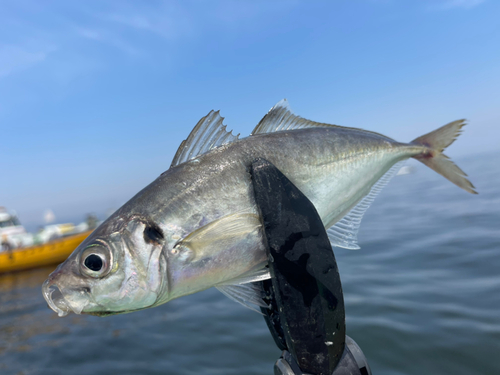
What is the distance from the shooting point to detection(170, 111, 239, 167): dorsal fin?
1.95 meters

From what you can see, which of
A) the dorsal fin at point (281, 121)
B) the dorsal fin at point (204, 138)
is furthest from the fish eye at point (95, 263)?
the dorsal fin at point (281, 121)

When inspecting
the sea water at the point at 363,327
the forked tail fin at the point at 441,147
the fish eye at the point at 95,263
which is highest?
the forked tail fin at the point at 441,147

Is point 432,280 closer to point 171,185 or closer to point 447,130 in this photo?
point 447,130

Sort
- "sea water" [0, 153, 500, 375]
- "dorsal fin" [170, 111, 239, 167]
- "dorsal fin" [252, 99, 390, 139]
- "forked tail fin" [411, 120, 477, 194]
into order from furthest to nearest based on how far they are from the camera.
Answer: "sea water" [0, 153, 500, 375]
"forked tail fin" [411, 120, 477, 194]
"dorsal fin" [252, 99, 390, 139]
"dorsal fin" [170, 111, 239, 167]

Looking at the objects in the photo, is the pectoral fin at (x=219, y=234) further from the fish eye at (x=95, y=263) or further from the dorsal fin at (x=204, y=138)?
the dorsal fin at (x=204, y=138)

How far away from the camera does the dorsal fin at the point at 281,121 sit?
84.8 inches

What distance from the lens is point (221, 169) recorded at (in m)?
1.79

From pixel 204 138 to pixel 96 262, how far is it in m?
0.95

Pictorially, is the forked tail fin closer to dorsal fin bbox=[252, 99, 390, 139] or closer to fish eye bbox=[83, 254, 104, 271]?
dorsal fin bbox=[252, 99, 390, 139]

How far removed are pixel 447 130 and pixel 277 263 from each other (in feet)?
7.28

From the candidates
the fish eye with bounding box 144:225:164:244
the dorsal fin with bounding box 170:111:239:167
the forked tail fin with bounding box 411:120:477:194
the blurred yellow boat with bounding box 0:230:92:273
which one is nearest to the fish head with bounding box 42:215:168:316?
the fish eye with bounding box 144:225:164:244

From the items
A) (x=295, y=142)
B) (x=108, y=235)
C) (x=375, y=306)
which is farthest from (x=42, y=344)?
(x=295, y=142)

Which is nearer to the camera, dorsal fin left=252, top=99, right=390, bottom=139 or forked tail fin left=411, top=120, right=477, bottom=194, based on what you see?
dorsal fin left=252, top=99, right=390, bottom=139

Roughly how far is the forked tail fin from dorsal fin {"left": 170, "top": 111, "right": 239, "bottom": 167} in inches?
71.3
